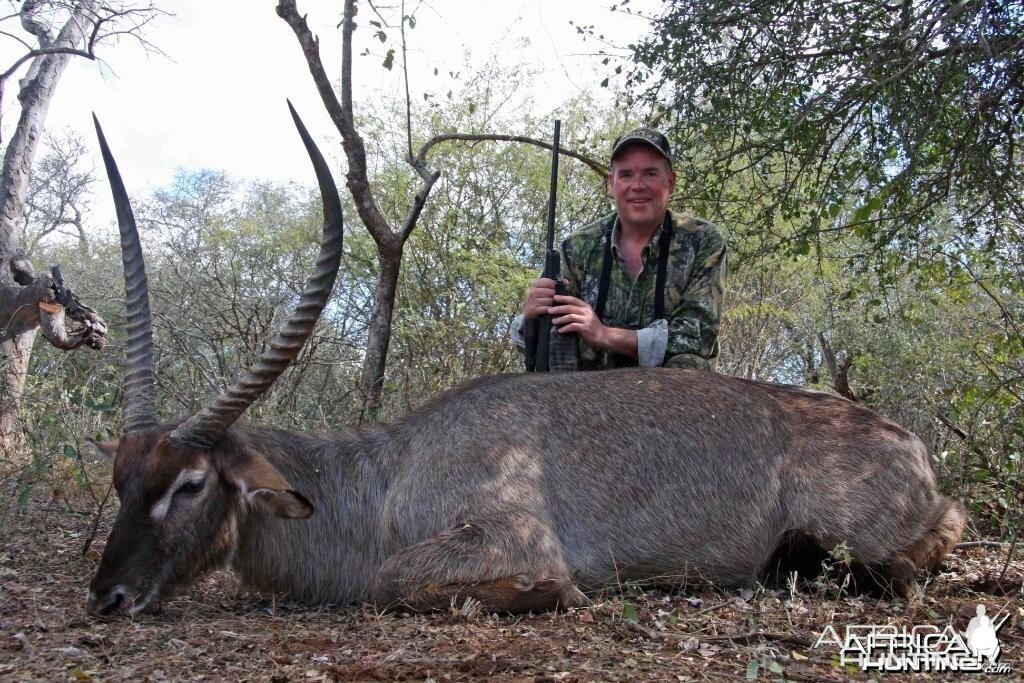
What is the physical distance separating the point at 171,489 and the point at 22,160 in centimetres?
645

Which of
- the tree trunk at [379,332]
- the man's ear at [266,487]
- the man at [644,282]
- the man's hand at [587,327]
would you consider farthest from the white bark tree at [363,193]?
the man's ear at [266,487]

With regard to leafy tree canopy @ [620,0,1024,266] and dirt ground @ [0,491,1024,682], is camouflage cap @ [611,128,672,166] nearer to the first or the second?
leafy tree canopy @ [620,0,1024,266]

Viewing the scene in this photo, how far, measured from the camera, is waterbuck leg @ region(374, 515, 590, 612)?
416 cm

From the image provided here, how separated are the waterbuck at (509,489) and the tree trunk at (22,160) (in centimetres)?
450

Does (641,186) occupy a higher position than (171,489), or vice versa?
(641,186)

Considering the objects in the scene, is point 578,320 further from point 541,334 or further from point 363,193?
point 363,193

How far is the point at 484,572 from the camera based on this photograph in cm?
417

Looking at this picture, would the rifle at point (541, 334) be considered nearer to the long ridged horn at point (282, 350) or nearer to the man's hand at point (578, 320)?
the man's hand at point (578, 320)

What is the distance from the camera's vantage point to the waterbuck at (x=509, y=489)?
4301 mm

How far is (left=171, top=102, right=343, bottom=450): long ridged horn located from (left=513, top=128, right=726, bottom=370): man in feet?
5.27

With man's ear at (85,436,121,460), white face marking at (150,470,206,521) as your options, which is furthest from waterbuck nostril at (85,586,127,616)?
man's ear at (85,436,121,460)

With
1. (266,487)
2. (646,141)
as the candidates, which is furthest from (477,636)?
(646,141)

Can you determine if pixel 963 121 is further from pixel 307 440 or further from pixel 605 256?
pixel 307 440

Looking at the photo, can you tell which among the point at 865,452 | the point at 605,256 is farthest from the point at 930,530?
the point at 605,256
